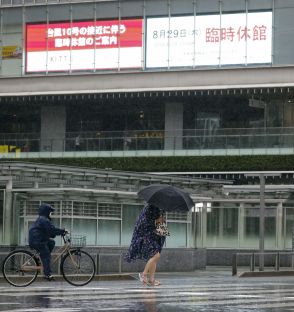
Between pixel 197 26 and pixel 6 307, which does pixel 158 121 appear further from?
pixel 6 307

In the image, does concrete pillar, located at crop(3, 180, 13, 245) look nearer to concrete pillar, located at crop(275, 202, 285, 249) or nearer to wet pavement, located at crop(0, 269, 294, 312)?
wet pavement, located at crop(0, 269, 294, 312)

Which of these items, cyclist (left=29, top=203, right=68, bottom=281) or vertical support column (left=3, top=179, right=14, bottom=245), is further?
vertical support column (left=3, top=179, right=14, bottom=245)

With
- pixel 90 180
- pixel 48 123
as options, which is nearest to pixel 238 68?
pixel 48 123

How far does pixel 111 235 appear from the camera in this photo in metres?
30.7

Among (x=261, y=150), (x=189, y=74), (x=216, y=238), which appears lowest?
(x=216, y=238)

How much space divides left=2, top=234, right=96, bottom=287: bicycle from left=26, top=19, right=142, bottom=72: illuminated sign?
35268 mm

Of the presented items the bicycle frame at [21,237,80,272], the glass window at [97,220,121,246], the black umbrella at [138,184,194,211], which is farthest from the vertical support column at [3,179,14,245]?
the black umbrella at [138,184,194,211]

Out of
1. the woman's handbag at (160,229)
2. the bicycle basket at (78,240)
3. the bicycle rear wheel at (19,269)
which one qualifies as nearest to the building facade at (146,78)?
the bicycle basket at (78,240)

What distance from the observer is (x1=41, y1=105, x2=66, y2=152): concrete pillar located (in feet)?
182

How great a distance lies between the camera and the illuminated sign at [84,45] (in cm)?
5334

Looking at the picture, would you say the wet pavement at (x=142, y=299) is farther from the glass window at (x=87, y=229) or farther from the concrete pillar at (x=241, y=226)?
the concrete pillar at (x=241, y=226)

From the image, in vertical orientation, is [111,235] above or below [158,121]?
below

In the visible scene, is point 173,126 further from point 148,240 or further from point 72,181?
point 148,240

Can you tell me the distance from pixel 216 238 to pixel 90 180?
29.7 feet
